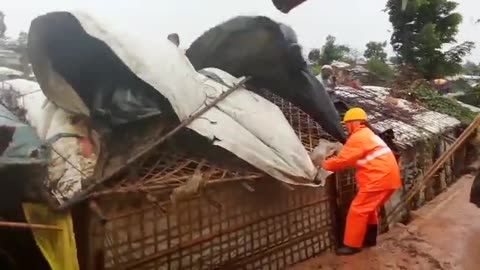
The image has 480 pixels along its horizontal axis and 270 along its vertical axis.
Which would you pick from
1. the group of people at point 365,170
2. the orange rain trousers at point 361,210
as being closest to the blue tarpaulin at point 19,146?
the group of people at point 365,170

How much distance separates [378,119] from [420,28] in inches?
270

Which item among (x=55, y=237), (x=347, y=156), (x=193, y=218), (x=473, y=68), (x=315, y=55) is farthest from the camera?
(x=473, y=68)

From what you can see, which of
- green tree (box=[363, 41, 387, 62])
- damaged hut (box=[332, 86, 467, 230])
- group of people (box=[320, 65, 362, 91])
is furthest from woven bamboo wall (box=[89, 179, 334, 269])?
green tree (box=[363, 41, 387, 62])

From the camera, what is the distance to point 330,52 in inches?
478

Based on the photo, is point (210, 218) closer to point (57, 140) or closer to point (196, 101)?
point (196, 101)

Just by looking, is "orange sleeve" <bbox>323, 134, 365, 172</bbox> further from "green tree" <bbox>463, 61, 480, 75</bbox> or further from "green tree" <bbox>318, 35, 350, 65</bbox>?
"green tree" <bbox>463, 61, 480, 75</bbox>

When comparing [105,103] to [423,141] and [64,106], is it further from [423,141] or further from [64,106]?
[423,141]

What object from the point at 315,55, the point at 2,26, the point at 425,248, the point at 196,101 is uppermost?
the point at 2,26

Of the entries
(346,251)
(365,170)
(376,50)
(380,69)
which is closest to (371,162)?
(365,170)

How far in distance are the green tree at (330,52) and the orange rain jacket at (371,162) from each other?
731cm

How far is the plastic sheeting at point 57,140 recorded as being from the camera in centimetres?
282

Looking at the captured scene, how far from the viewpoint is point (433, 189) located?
31.4ft

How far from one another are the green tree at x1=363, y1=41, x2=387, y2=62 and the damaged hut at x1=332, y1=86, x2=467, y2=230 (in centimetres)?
407

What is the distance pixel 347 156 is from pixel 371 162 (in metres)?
0.34
